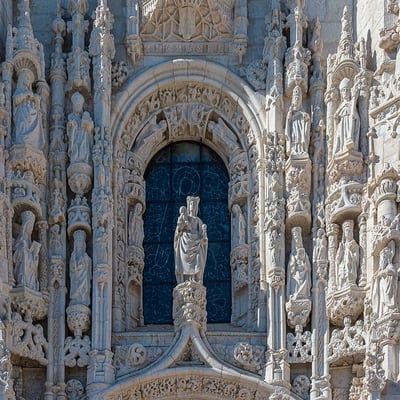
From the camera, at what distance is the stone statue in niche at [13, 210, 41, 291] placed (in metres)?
24.3

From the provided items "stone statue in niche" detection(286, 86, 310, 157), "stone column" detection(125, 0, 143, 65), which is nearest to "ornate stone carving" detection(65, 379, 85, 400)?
"stone statue in niche" detection(286, 86, 310, 157)

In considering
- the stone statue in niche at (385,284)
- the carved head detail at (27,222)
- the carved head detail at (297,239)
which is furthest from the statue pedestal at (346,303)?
the carved head detail at (27,222)

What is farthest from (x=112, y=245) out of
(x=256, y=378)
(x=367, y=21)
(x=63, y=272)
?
(x=367, y=21)

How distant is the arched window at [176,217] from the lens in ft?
83.1

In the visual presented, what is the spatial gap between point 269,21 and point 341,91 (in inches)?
51.0

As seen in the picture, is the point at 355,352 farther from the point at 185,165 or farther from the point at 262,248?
the point at 185,165

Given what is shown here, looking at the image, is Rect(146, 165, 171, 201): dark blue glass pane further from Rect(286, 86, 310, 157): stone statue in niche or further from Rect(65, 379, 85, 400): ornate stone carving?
Rect(65, 379, 85, 400): ornate stone carving

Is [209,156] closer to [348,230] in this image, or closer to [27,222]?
[348,230]

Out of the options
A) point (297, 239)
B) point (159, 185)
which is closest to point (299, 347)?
point (297, 239)

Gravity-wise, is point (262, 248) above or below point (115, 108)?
below

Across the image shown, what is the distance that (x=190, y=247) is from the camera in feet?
80.5

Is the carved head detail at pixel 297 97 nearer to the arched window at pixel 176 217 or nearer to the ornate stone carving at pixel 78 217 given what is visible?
the arched window at pixel 176 217

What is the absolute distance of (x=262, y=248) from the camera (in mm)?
24953

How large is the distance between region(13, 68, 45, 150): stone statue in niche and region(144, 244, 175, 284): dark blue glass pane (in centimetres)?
177
